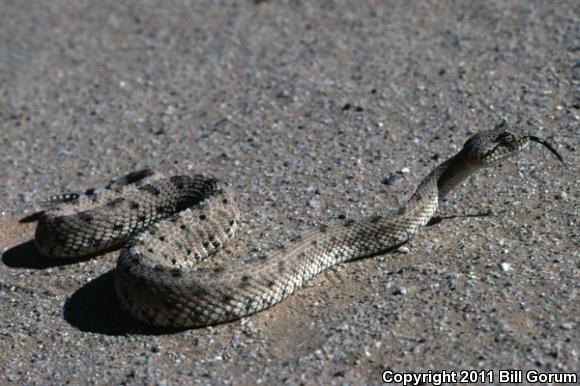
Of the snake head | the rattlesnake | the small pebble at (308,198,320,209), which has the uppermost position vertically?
the snake head

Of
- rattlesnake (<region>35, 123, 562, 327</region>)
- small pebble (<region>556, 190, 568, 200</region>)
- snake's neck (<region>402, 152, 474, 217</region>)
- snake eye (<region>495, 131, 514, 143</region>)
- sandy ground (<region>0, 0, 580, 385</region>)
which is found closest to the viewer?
sandy ground (<region>0, 0, 580, 385</region>)

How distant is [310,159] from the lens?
12.8 metres

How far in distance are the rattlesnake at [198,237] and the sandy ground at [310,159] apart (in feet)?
0.70

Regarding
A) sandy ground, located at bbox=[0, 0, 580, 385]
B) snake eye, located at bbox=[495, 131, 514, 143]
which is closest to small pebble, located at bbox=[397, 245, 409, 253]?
sandy ground, located at bbox=[0, 0, 580, 385]

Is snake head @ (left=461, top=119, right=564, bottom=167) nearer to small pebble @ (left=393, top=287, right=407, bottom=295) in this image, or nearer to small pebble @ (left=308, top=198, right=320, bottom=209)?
small pebble @ (left=308, top=198, right=320, bottom=209)

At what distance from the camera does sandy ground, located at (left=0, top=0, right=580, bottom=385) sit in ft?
29.1

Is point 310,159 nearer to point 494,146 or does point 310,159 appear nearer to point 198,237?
point 198,237

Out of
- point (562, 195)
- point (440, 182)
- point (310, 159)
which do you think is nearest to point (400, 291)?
point (440, 182)

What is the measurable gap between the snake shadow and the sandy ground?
0.03 metres

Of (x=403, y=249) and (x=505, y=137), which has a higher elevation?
(x=505, y=137)

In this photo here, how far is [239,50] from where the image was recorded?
17.0 metres

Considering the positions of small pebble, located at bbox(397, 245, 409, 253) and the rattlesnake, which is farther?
small pebble, located at bbox(397, 245, 409, 253)

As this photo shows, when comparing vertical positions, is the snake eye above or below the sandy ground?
above

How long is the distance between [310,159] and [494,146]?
3028 mm
